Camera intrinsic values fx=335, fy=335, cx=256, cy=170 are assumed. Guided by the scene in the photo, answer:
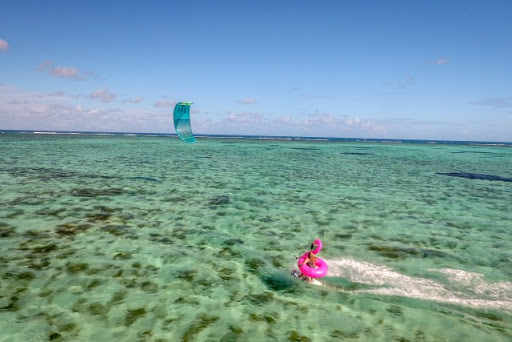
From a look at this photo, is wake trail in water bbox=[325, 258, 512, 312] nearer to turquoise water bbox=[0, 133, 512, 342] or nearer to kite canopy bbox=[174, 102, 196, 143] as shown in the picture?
turquoise water bbox=[0, 133, 512, 342]

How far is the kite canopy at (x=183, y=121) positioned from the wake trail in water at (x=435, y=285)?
30.1m

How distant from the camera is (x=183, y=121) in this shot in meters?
41.8

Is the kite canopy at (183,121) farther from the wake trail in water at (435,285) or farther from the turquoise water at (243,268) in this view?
the wake trail in water at (435,285)

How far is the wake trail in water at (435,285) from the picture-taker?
10.1 meters

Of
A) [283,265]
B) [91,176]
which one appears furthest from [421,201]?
[91,176]

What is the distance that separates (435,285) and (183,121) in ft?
117

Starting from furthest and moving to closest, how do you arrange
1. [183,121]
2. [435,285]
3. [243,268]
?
1. [183,121]
2. [243,268]
3. [435,285]

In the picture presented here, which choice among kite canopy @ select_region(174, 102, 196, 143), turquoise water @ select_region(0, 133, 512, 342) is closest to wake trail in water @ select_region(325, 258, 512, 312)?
turquoise water @ select_region(0, 133, 512, 342)

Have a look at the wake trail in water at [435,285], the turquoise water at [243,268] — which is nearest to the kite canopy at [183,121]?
the turquoise water at [243,268]

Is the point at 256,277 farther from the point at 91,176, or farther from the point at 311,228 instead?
the point at 91,176

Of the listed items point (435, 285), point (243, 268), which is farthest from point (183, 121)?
point (435, 285)

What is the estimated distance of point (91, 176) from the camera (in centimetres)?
3048

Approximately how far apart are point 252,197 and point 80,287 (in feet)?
48.8

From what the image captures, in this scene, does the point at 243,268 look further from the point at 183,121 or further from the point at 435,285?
the point at 183,121
